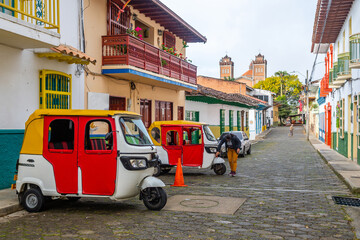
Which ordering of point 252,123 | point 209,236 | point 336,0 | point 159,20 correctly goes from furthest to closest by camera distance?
point 252,123, point 159,20, point 336,0, point 209,236

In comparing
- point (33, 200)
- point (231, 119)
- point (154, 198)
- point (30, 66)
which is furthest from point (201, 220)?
point (231, 119)

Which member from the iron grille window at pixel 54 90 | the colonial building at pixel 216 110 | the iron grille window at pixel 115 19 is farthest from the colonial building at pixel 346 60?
the iron grille window at pixel 54 90

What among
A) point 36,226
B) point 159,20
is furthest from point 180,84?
point 36,226

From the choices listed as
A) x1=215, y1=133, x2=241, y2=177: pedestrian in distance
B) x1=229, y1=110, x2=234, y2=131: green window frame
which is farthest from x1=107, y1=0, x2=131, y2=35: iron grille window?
x1=229, y1=110, x2=234, y2=131: green window frame

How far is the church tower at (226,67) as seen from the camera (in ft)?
545

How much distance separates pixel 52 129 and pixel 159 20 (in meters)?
12.4

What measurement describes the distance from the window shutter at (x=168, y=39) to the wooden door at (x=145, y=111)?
3.77 m

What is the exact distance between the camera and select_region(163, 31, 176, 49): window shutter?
2005 cm

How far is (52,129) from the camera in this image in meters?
7.51

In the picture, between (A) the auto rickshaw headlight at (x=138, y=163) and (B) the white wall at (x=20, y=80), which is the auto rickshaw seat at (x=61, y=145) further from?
(B) the white wall at (x=20, y=80)

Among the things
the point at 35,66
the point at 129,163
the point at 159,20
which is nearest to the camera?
the point at 129,163

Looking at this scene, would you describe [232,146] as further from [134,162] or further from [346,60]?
[346,60]

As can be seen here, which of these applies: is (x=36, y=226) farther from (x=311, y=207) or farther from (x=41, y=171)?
(x=311, y=207)

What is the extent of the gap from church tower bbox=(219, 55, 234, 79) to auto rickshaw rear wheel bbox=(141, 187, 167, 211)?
6322 inches
